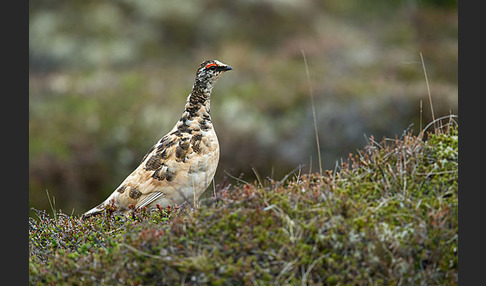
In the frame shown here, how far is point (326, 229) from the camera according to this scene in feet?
12.7

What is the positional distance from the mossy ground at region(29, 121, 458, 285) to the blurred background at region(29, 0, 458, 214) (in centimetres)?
751

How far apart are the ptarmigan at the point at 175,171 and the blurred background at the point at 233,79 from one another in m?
5.65

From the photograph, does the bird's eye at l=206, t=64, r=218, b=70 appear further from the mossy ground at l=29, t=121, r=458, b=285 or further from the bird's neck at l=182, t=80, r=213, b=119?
the mossy ground at l=29, t=121, r=458, b=285

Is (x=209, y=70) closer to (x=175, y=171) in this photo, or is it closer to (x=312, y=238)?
(x=175, y=171)

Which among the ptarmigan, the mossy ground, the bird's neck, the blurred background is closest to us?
the mossy ground

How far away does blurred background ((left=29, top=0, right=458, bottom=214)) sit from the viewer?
1427 cm

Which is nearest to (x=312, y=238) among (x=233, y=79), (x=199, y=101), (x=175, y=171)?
(x=175, y=171)

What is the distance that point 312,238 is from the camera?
386cm

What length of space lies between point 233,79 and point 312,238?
14650mm

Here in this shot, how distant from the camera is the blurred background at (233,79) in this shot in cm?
1427

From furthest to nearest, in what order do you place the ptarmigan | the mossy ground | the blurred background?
the blurred background, the ptarmigan, the mossy ground

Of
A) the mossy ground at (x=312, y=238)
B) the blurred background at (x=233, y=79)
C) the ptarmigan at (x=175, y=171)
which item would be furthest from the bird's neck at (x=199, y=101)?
the blurred background at (x=233, y=79)

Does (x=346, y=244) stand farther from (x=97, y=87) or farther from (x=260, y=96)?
(x=97, y=87)

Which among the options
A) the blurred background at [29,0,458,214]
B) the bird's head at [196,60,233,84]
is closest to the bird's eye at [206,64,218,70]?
the bird's head at [196,60,233,84]
